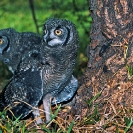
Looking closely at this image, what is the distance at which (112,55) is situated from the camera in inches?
208

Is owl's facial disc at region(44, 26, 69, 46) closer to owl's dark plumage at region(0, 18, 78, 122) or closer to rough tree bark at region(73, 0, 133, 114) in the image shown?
owl's dark plumage at region(0, 18, 78, 122)

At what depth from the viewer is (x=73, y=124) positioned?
485 cm

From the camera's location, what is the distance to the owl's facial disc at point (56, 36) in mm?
5047

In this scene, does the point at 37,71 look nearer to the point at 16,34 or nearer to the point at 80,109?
the point at 80,109

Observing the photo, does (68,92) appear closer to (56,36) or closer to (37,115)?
(37,115)

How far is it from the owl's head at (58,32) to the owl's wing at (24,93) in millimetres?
392

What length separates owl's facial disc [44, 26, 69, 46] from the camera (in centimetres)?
505

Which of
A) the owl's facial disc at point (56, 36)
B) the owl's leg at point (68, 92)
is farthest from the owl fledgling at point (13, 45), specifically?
the owl's facial disc at point (56, 36)

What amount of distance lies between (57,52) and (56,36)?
0.18m

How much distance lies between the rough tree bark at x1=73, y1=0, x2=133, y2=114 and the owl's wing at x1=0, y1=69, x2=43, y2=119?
0.57 meters

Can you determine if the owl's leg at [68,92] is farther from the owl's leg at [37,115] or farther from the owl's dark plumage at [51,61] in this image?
the owl's leg at [37,115]

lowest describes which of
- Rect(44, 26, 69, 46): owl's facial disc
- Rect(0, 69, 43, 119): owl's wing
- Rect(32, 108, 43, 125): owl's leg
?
Rect(32, 108, 43, 125): owl's leg

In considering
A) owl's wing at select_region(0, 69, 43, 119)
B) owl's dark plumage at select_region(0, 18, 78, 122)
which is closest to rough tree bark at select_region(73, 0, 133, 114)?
owl's dark plumage at select_region(0, 18, 78, 122)

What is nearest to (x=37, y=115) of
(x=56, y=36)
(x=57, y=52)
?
(x=57, y=52)
